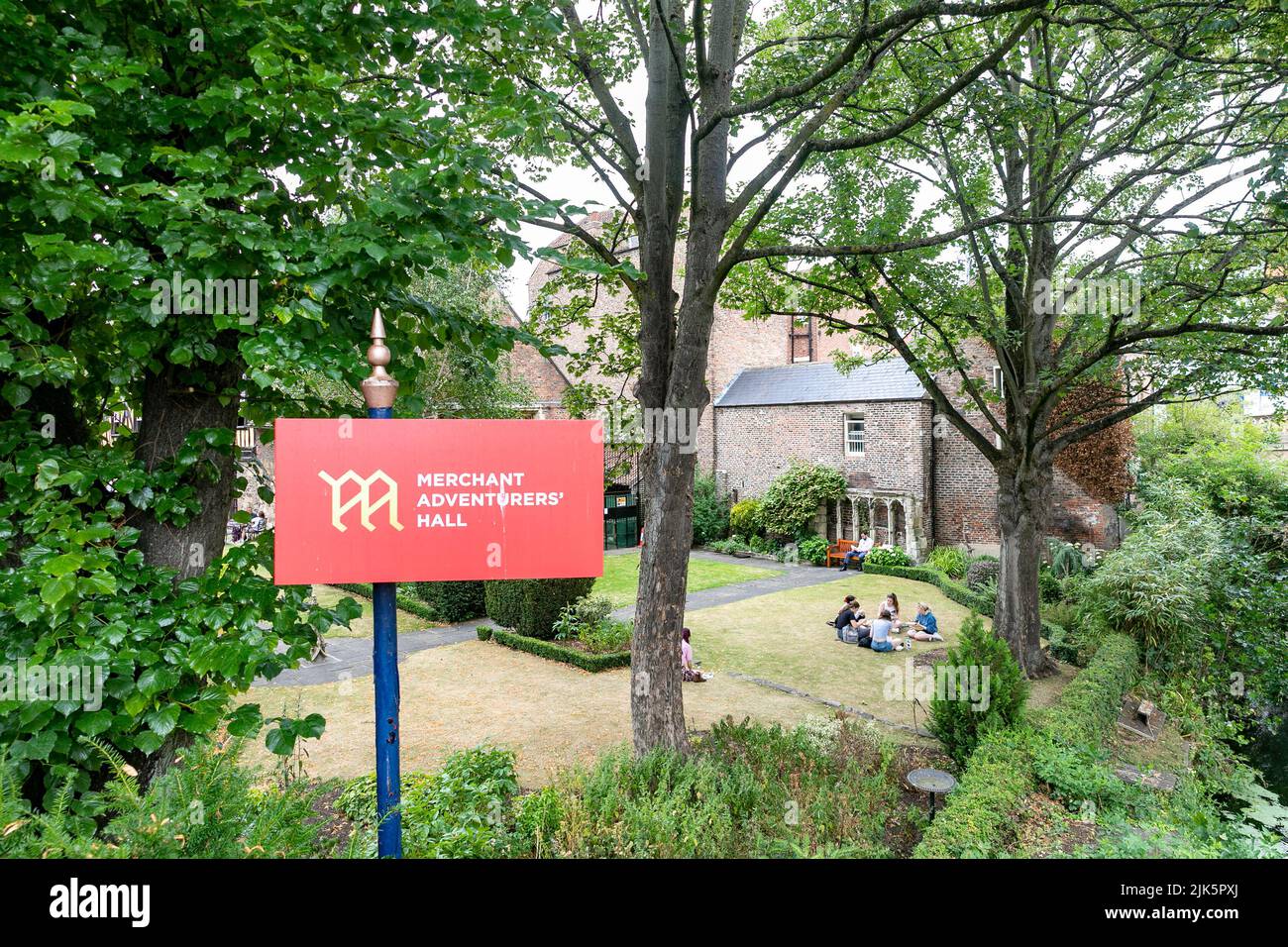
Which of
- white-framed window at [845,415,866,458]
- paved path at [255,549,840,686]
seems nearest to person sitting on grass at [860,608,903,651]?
paved path at [255,549,840,686]

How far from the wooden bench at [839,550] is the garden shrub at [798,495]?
1438mm

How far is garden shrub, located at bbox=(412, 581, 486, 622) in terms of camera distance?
1598 centimetres

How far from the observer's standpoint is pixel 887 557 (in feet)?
73.8

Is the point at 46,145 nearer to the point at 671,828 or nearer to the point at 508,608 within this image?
the point at 671,828

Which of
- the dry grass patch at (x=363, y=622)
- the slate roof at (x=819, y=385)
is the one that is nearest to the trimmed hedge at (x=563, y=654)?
the dry grass patch at (x=363, y=622)

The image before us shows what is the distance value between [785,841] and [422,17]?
6.12m

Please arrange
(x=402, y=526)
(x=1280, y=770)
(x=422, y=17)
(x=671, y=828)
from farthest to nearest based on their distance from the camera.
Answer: (x=1280, y=770) → (x=671, y=828) → (x=422, y=17) → (x=402, y=526)

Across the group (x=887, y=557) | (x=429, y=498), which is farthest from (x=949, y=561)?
(x=429, y=498)

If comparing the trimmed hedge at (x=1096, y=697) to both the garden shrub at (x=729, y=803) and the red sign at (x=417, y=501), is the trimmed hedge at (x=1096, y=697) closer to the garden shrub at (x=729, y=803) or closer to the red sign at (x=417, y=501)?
the garden shrub at (x=729, y=803)

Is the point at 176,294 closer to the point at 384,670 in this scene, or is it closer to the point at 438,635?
the point at 384,670

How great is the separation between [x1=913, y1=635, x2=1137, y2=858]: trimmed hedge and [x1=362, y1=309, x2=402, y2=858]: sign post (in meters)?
3.79

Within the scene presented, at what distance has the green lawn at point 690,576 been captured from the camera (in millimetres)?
18984

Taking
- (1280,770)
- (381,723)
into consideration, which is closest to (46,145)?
(381,723)

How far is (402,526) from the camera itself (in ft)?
10.2
